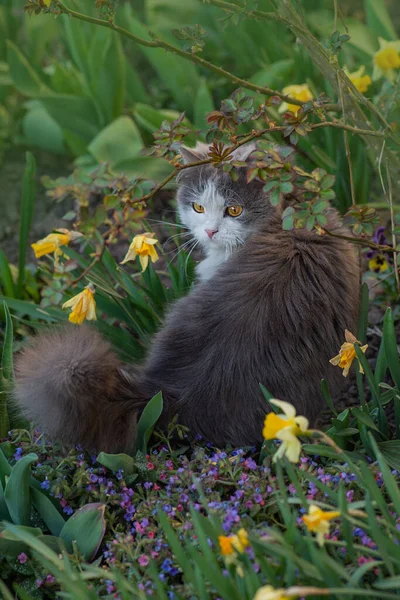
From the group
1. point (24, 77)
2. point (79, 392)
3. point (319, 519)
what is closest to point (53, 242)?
point (79, 392)

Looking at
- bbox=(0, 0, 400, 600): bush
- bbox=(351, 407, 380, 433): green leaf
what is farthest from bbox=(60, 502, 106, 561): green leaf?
bbox=(351, 407, 380, 433): green leaf

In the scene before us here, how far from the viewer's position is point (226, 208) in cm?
255

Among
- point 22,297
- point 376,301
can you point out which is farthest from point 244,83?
point 22,297

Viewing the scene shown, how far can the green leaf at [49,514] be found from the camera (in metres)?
2.05

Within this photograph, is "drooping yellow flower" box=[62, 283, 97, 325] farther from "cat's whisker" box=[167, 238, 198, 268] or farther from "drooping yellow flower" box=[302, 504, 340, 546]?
"drooping yellow flower" box=[302, 504, 340, 546]

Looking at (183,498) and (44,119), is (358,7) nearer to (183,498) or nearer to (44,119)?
(44,119)

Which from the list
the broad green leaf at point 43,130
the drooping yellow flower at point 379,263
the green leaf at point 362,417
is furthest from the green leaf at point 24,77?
the green leaf at point 362,417

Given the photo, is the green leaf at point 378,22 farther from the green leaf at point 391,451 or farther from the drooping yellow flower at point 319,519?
the drooping yellow flower at point 319,519

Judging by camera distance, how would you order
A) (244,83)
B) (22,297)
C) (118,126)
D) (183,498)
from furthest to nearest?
(118,126) → (22,297) → (244,83) → (183,498)

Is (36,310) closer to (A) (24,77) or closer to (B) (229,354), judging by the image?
(B) (229,354)

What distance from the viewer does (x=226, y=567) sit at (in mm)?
1714

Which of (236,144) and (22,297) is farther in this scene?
(22,297)

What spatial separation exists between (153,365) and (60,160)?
231 centimetres

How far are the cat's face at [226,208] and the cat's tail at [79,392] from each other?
544 millimetres
